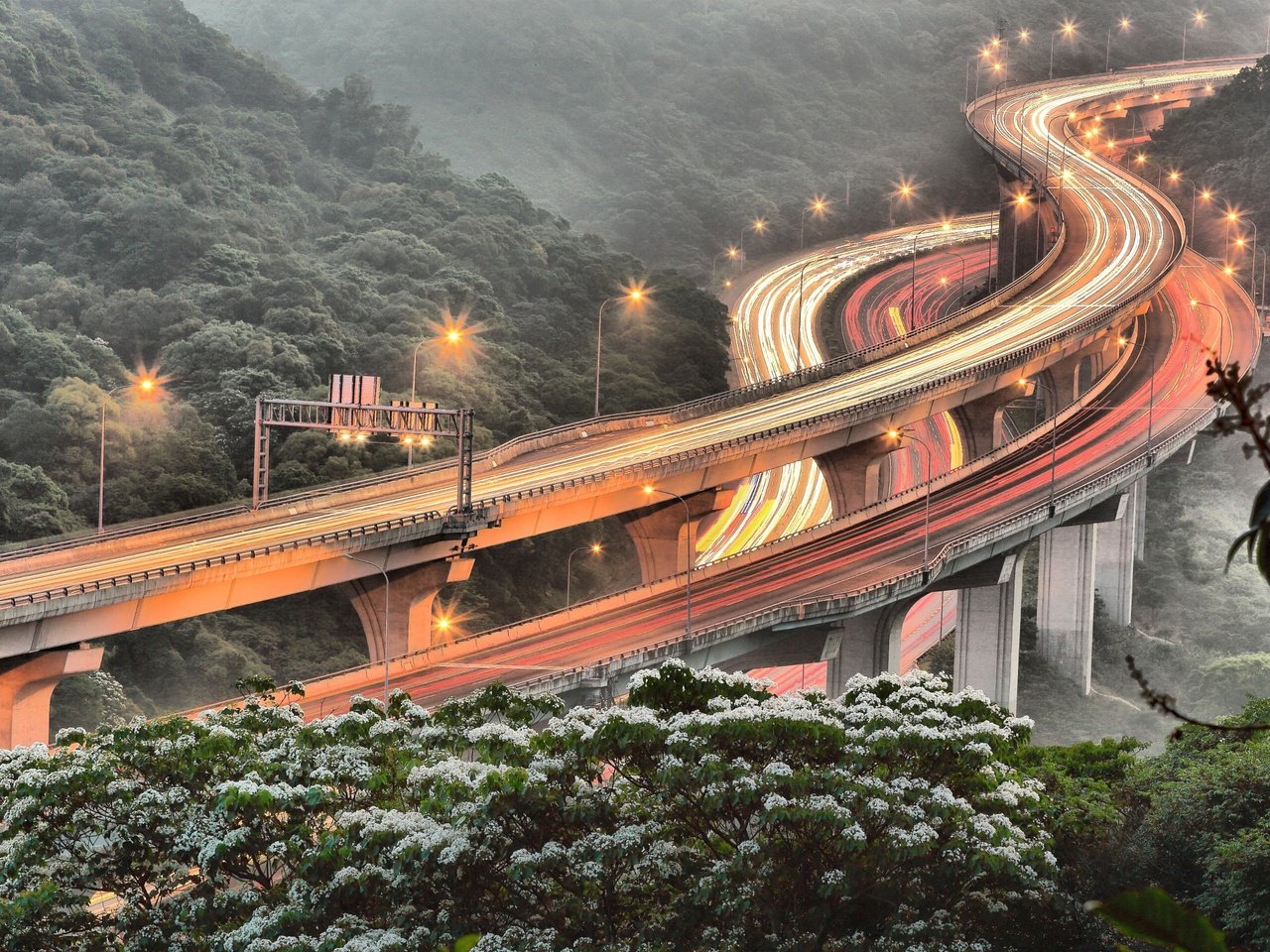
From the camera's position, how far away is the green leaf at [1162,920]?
21.4ft

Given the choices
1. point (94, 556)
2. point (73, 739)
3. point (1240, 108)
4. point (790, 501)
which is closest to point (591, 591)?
point (790, 501)

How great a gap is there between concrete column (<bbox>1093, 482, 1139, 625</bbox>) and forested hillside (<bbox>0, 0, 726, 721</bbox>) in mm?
32819

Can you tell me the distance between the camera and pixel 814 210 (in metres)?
192

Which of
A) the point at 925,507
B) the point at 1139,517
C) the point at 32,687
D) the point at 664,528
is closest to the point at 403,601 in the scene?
the point at 32,687

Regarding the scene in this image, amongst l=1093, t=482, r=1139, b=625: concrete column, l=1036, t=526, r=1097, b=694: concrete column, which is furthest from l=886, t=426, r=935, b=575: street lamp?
l=1093, t=482, r=1139, b=625: concrete column

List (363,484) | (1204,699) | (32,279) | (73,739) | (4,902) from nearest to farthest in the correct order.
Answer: (4,902) → (73,739) → (363,484) → (1204,699) → (32,279)

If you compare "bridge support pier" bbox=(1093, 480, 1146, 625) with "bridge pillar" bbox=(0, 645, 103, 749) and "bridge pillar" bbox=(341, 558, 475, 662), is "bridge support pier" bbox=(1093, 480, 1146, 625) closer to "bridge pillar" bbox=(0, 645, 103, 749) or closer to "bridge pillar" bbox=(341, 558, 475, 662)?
"bridge pillar" bbox=(341, 558, 475, 662)

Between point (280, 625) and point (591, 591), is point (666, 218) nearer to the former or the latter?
point (591, 591)

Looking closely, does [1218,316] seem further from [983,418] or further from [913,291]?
[983,418]

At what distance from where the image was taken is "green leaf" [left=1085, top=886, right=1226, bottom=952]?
21.4ft

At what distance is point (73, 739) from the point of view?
4047 cm

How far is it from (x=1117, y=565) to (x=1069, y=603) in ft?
43.5

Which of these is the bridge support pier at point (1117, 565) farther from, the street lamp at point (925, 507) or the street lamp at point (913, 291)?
the street lamp at point (913, 291)

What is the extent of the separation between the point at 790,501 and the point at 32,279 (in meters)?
56.4
